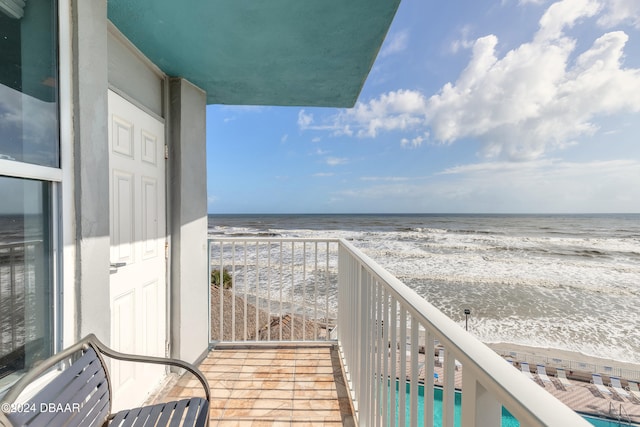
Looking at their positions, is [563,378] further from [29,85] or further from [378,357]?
[29,85]

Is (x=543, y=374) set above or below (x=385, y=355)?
below

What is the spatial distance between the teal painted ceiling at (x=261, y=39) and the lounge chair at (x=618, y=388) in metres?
6.05

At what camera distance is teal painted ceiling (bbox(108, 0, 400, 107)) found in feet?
4.59

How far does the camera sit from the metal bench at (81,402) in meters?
0.80

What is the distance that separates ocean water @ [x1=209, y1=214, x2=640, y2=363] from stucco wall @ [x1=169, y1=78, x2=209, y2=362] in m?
5.77

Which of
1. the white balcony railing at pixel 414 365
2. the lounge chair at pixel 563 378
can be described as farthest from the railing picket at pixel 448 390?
the lounge chair at pixel 563 378

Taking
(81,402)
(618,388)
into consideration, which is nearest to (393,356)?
(81,402)

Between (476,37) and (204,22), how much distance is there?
652 inches

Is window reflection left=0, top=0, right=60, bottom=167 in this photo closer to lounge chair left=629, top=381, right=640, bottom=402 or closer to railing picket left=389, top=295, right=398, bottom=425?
railing picket left=389, top=295, right=398, bottom=425

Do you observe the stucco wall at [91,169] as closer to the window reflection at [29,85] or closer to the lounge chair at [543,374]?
the window reflection at [29,85]

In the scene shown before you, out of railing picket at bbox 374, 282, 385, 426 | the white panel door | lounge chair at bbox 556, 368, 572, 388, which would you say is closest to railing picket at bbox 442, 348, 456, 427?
railing picket at bbox 374, 282, 385, 426

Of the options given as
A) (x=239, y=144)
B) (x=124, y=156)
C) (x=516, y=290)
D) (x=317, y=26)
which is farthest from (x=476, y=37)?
(x=124, y=156)

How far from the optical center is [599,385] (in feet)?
14.2

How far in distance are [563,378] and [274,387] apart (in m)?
5.13
